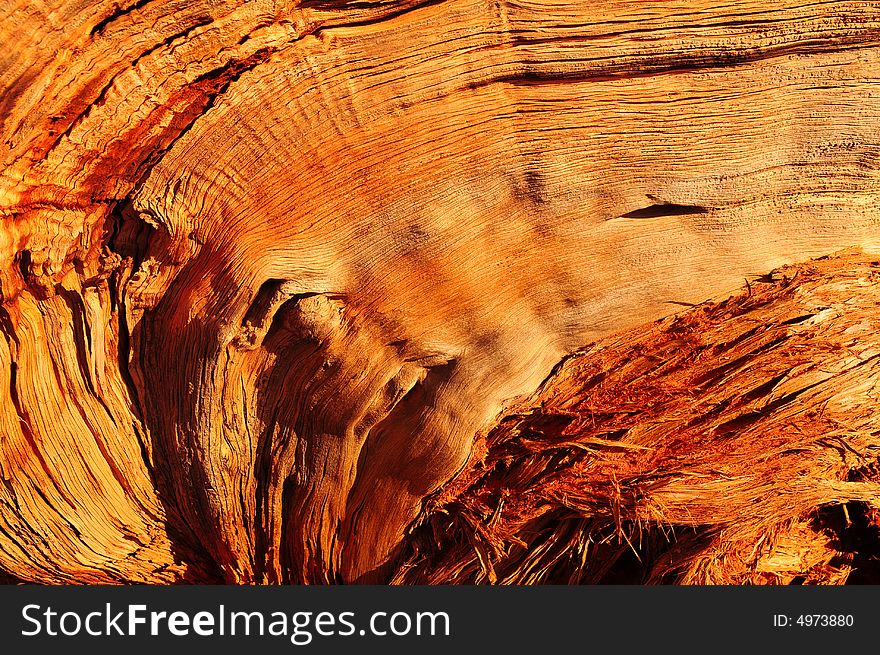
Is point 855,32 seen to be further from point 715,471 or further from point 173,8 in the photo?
point 173,8

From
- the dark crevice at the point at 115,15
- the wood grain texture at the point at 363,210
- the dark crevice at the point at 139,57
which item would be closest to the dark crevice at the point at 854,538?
the wood grain texture at the point at 363,210

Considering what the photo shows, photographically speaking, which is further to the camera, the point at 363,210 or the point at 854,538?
the point at 854,538

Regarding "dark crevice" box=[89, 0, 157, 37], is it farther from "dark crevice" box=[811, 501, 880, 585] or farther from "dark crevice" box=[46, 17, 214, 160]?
"dark crevice" box=[811, 501, 880, 585]

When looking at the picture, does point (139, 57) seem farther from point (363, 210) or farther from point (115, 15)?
point (363, 210)

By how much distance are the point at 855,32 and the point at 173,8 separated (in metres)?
1.55

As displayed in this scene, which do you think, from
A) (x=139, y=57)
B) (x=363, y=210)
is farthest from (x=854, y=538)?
(x=139, y=57)

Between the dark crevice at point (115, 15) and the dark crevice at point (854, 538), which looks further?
the dark crevice at point (854, 538)

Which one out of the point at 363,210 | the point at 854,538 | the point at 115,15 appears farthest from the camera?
the point at 854,538

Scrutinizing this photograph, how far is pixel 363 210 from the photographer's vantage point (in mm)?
1627

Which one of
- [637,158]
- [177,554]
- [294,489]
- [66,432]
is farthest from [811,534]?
[66,432]

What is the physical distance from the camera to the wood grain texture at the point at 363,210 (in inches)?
59.4

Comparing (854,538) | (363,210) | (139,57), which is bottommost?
(854,538)

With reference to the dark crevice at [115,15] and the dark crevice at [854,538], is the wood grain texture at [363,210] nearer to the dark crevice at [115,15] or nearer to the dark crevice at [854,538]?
the dark crevice at [115,15]

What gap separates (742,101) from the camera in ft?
5.21
